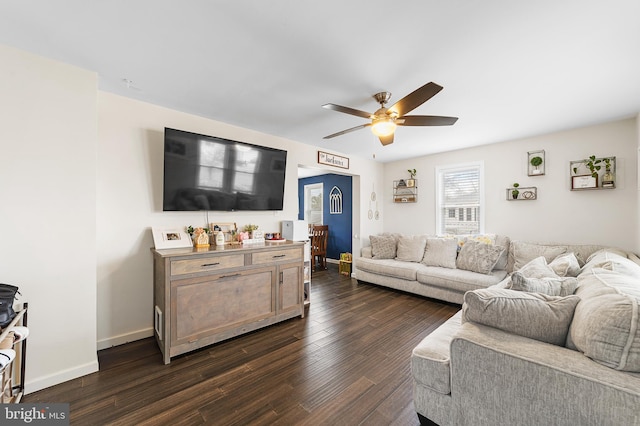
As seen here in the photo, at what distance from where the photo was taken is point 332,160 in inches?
177

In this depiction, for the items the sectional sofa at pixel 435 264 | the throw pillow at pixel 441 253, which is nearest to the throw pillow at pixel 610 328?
the sectional sofa at pixel 435 264

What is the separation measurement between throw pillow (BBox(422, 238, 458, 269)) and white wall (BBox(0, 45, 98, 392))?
4.18m

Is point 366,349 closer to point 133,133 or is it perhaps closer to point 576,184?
point 133,133

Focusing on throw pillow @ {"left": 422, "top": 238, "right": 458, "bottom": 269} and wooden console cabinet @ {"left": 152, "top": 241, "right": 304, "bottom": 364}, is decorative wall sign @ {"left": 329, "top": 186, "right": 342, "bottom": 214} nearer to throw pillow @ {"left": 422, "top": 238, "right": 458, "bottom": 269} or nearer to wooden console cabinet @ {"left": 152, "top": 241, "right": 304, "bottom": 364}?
throw pillow @ {"left": 422, "top": 238, "right": 458, "bottom": 269}

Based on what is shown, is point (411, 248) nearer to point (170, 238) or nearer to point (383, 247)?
point (383, 247)

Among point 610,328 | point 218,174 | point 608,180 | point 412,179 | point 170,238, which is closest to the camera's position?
point 610,328

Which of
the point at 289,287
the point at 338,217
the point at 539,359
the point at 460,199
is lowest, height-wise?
the point at 289,287

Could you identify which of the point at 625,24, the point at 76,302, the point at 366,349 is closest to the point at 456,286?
the point at 366,349

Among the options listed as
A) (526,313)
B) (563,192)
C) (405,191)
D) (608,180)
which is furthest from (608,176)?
(526,313)

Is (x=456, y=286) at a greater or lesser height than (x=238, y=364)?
greater

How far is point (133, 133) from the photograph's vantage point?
2.58m

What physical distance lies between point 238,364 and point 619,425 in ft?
7.35

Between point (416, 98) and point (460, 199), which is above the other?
point (416, 98)

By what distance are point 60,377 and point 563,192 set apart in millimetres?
5843
